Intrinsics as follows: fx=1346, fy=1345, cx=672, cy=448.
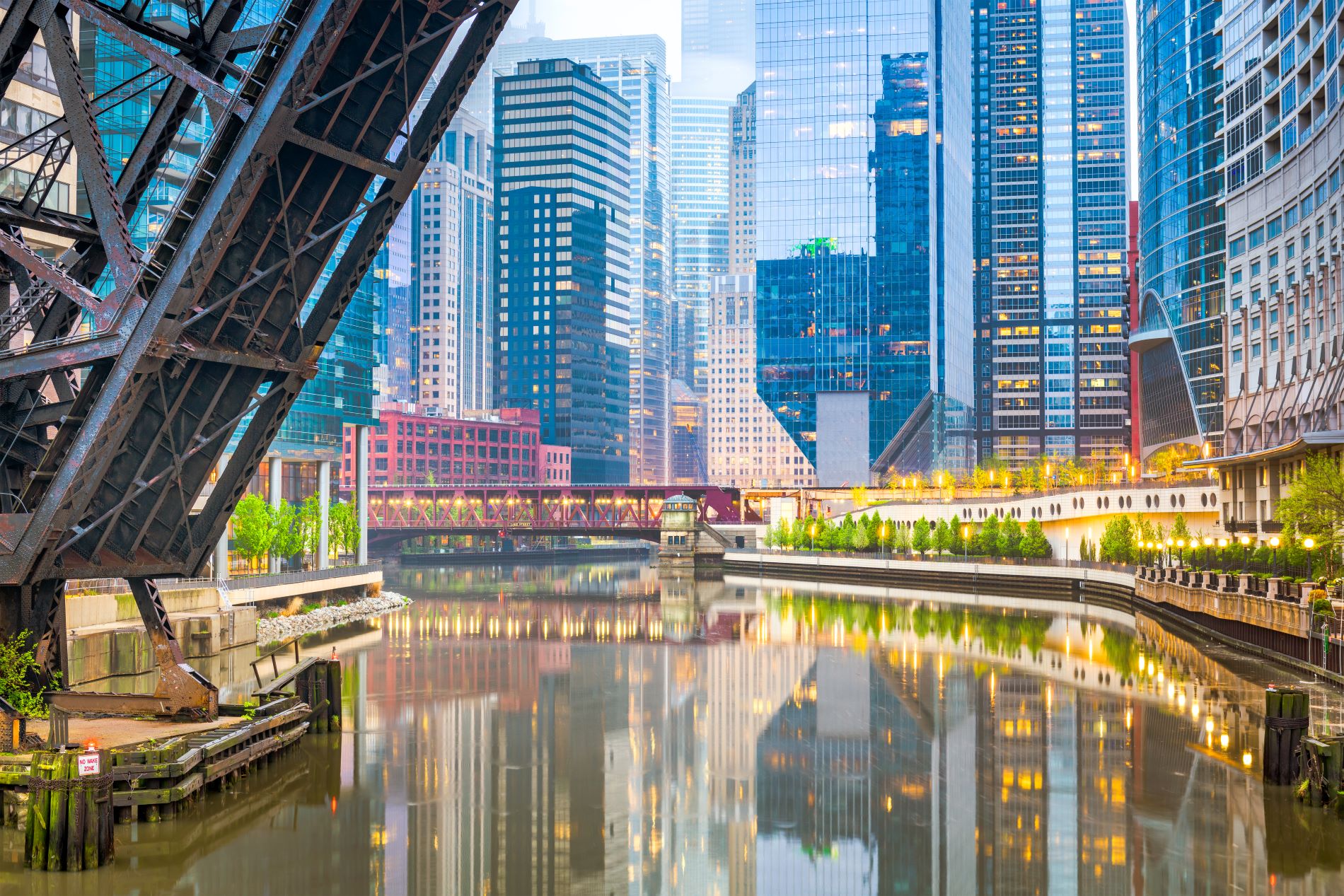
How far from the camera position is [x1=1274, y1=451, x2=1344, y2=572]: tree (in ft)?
156

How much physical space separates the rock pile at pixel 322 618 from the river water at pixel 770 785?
2.62 metres

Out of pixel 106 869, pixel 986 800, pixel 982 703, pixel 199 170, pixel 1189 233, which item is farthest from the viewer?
pixel 1189 233

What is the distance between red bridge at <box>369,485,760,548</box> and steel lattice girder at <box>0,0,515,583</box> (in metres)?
105

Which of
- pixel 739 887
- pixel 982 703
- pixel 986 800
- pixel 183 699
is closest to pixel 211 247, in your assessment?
pixel 183 699

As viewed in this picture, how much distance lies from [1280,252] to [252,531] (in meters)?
59.4

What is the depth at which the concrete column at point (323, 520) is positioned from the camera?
3044 inches

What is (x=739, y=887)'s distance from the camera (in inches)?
853

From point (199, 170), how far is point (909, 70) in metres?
154

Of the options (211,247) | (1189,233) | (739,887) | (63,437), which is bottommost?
(739,887)

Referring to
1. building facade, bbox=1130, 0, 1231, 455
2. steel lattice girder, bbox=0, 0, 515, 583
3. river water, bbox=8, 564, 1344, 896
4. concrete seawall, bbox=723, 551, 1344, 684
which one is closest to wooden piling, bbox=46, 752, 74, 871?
river water, bbox=8, 564, 1344, 896

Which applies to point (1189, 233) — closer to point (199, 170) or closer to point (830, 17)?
point (830, 17)

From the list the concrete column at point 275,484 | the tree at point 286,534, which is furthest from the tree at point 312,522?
the concrete column at point 275,484

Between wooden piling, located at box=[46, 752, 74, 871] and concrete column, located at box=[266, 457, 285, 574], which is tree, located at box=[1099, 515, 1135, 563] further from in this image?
wooden piling, located at box=[46, 752, 74, 871]

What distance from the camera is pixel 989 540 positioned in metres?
99.2
